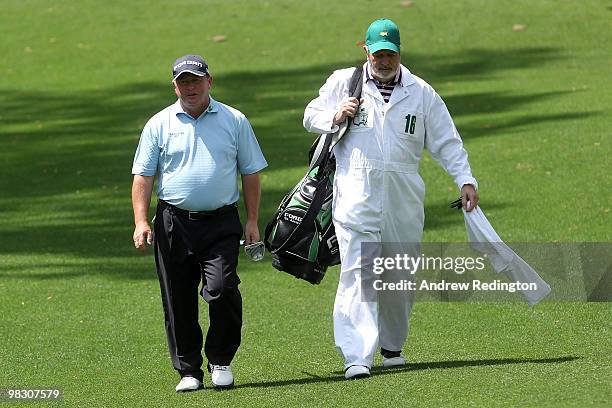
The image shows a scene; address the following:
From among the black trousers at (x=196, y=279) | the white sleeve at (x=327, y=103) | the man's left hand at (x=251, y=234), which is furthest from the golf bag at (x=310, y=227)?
the black trousers at (x=196, y=279)

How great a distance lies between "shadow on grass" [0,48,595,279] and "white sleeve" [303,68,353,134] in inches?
206

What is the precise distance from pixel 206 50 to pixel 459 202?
62.8ft

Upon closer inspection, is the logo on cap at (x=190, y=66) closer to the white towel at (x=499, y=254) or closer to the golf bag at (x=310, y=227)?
the golf bag at (x=310, y=227)

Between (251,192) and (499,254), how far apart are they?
1.61 m

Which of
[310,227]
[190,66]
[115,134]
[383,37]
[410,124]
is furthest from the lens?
[115,134]

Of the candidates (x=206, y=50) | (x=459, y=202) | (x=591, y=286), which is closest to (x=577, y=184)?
(x=591, y=286)

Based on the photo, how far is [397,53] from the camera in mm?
8688

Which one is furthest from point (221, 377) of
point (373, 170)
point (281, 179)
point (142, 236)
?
point (281, 179)

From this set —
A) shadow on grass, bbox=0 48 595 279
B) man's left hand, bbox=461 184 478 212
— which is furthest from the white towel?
shadow on grass, bbox=0 48 595 279

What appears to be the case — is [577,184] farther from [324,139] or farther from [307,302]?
[324,139]

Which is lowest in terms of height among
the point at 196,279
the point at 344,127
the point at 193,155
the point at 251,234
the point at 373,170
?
the point at 196,279

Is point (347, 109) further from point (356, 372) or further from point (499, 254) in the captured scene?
point (356, 372)

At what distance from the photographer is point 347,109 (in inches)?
338

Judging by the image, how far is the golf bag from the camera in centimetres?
903
